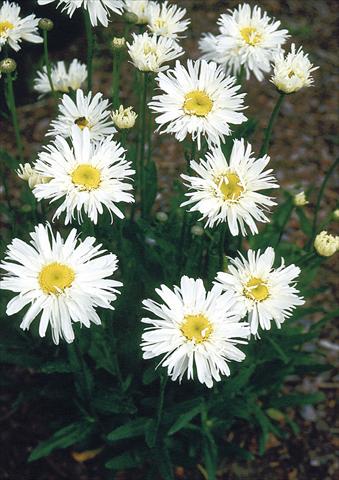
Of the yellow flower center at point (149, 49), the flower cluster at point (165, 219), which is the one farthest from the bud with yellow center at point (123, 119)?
the yellow flower center at point (149, 49)

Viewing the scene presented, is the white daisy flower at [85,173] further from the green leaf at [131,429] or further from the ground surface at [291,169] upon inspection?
the ground surface at [291,169]

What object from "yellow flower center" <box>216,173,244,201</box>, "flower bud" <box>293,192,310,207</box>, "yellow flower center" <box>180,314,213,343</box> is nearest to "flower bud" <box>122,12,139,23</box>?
"yellow flower center" <box>216,173,244,201</box>

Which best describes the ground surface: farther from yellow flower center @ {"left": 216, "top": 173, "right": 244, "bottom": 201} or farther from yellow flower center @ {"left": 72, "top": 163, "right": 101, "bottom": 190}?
yellow flower center @ {"left": 72, "top": 163, "right": 101, "bottom": 190}

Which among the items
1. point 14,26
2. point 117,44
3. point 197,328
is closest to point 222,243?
point 197,328

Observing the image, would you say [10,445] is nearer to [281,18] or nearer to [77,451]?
[77,451]

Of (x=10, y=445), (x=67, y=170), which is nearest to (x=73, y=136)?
(x=67, y=170)

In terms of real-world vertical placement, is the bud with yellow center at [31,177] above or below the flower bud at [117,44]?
below

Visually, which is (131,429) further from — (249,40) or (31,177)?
(249,40)
